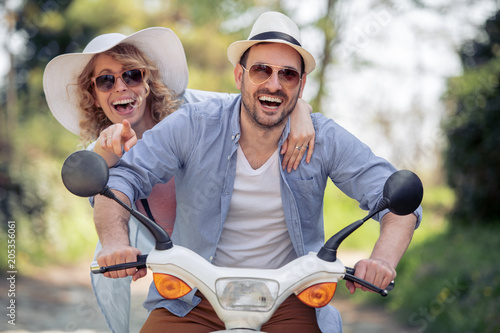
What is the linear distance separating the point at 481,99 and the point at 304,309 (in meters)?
5.89

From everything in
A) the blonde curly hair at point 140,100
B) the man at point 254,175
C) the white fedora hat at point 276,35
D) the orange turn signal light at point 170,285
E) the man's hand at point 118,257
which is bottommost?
the orange turn signal light at point 170,285

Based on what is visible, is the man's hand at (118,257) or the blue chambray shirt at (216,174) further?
the blue chambray shirt at (216,174)

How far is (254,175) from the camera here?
2.68 meters

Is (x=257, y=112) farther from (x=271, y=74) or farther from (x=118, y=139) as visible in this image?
(x=118, y=139)

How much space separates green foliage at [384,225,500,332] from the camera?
5.25 m

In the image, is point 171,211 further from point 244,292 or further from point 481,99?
point 481,99

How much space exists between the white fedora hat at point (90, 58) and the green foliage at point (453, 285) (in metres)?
3.10

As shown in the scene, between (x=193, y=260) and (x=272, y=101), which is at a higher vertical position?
(x=272, y=101)

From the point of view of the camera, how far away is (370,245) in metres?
11.6

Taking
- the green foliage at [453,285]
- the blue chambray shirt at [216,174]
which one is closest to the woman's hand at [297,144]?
the blue chambray shirt at [216,174]

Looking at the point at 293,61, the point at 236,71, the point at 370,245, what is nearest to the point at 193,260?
the point at 293,61

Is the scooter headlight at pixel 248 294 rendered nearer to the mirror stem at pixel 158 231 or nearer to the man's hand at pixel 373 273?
the mirror stem at pixel 158 231

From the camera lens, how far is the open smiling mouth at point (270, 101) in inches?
101

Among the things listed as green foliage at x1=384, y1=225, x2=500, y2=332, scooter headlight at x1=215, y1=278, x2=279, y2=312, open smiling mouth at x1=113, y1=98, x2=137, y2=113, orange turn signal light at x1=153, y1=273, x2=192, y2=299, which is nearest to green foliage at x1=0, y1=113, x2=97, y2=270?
green foliage at x1=384, y1=225, x2=500, y2=332
